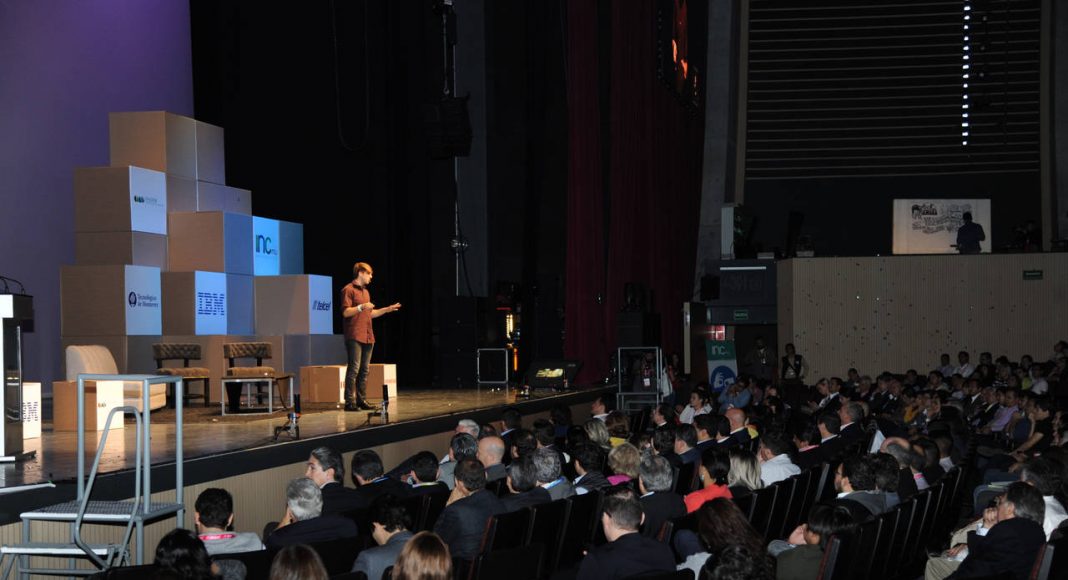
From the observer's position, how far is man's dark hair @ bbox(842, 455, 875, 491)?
5254mm

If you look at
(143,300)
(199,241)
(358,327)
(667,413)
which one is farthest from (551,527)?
(199,241)

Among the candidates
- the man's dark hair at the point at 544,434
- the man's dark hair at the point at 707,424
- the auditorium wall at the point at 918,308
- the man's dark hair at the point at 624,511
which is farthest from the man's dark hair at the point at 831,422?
the auditorium wall at the point at 918,308

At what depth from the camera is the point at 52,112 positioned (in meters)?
12.0

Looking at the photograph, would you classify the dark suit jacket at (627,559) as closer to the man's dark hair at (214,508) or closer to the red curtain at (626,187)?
the man's dark hair at (214,508)

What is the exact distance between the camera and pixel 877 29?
69.3 feet

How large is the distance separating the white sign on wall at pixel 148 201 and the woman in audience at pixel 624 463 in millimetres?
6933

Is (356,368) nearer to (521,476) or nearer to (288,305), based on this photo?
(288,305)

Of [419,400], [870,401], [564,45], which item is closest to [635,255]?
[564,45]

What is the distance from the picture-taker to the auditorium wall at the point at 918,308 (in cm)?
1633

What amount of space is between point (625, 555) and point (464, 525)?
0.94 metres

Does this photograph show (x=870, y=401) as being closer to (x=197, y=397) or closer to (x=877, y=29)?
(x=197, y=397)

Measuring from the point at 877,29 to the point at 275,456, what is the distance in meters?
17.3

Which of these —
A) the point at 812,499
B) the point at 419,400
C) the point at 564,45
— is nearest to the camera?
the point at 812,499

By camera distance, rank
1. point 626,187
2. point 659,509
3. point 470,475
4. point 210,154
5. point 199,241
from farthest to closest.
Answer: point 626,187 < point 210,154 < point 199,241 < point 659,509 < point 470,475
